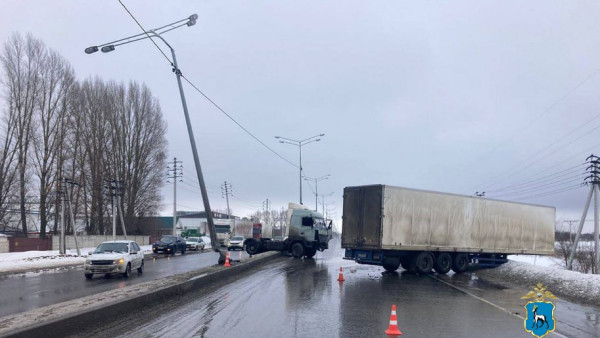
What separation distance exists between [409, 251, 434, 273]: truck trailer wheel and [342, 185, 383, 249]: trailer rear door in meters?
2.50

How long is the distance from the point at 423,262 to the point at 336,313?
42.9 ft

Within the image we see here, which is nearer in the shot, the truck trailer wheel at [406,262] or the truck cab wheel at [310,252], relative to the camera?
the truck trailer wheel at [406,262]

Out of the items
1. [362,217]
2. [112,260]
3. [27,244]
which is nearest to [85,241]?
[27,244]

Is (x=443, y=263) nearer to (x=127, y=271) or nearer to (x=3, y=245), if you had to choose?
(x=127, y=271)

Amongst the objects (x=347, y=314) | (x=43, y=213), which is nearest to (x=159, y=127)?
(x=43, y=213)

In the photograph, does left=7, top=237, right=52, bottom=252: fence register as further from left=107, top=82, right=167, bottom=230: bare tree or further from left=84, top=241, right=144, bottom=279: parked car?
left=84, top=241, right=144, bottom=279: parked car

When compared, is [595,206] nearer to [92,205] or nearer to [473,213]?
[473,213]

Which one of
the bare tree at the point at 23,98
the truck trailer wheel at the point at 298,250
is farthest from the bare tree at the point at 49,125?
the truck trailer wheel at the point at 298,250

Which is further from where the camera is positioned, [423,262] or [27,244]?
[27,244]

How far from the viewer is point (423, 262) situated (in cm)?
2378

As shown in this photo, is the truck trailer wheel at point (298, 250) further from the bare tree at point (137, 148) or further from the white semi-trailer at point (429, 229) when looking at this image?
the bare tree at point (137, 148)

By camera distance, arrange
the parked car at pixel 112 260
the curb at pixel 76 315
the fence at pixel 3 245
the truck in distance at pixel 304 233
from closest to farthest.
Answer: the curb at pixel 76 315 → the parked car at pixel 112 260 → the truck in distance at pixel 304 233 → the fence at pixel 3 245

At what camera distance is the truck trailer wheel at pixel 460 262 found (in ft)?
82.6

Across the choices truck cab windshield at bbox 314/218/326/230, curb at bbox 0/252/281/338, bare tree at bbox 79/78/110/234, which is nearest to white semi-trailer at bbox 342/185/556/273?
curb at bbox 0/252/281/338
